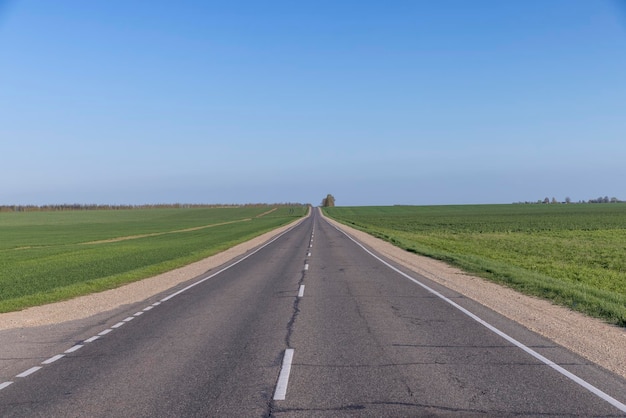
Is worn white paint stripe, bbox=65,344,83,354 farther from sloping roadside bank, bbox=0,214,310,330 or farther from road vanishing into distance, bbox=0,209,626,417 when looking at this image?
sloping roadside bank, bbox=0,214,310,330

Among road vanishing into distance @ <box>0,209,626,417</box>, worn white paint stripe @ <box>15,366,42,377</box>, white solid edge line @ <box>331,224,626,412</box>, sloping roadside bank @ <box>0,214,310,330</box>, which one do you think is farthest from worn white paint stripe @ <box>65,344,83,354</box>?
white solid edge line @ <box>331,224,626,412</box>

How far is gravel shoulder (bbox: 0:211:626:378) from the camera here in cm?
823

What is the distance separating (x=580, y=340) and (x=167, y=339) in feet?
22.5

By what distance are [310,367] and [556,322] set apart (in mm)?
5628

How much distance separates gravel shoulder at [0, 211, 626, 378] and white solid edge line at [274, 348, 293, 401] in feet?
13.8

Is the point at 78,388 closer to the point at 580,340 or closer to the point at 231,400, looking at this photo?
the point at 231,400

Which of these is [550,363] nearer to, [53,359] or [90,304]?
[53,359]

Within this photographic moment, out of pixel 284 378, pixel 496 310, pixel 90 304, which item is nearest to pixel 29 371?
pixel 284 378

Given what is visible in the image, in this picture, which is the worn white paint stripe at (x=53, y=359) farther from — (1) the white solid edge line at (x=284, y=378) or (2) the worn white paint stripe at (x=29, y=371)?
(1) the white solid edge line at (x=284, y=378)

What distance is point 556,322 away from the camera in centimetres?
1020

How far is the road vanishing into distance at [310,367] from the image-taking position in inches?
222

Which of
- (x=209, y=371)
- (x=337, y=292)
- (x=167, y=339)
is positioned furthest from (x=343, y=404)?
(x=337, y=292)

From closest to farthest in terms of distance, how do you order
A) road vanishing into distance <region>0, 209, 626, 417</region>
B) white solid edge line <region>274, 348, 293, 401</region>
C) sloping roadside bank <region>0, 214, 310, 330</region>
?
road vanishing into distance <region>0, 209, 626, 417</region>
white solid edge line <region>274, 348, 293, 401</region>
sloping roadside bank <region>0, 214, 310, 330</region>

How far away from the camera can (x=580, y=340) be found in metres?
8.64
